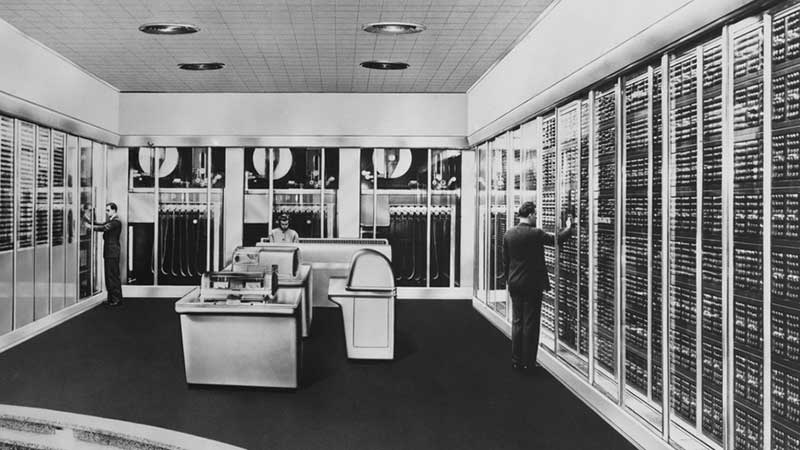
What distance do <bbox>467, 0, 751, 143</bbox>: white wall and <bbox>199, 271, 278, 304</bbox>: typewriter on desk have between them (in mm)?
2843

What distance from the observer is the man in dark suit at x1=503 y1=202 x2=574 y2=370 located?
5328 mm

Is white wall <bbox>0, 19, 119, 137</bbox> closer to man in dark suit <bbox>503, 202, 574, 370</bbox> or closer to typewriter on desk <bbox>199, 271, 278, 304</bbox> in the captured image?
typewriter on desk <bbox>199, 271, 278, 304</bbox>

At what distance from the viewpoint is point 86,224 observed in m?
8.52

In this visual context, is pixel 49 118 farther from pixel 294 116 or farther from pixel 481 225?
pixel 481 225

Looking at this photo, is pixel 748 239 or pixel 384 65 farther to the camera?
pixel 384 65

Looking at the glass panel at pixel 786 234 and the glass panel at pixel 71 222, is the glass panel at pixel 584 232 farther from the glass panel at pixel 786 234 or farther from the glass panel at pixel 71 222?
the glass panel at pixel 71 222

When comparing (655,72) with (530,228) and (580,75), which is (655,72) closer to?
(580,75)

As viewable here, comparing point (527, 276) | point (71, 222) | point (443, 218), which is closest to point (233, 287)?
point (527, 276)

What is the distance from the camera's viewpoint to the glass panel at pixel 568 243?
5.16 meters

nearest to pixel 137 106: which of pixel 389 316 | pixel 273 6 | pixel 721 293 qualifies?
pixel 273 6

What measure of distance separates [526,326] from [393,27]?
10.3ft

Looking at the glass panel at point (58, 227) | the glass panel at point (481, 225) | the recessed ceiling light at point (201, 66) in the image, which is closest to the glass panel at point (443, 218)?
the glass panel at point (481, 225)

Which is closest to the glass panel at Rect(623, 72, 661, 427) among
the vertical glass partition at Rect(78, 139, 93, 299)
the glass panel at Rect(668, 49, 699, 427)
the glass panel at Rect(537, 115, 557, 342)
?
the glass panel at Rect(668, 49, 699, 427)

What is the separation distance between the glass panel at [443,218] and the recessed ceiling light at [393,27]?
13.0ft
